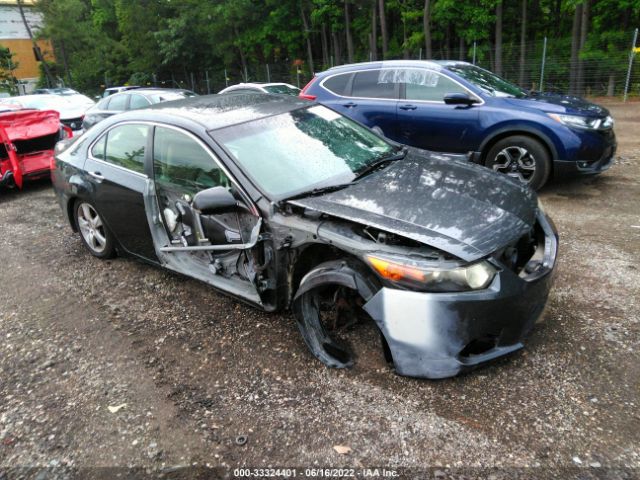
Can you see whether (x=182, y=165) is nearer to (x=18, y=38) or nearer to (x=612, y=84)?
(x=612, y=84)

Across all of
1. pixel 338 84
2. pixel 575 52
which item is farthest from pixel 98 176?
pixel 575 52

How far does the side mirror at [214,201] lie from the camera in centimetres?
296

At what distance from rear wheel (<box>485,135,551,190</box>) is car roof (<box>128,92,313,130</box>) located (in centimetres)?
295

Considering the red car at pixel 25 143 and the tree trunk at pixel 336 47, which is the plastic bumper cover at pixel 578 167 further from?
the tree trunk at pixel 336 47

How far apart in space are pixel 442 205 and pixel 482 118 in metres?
3.58

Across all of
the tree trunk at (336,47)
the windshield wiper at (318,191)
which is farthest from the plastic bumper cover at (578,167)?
the tree trunk at (336,47)

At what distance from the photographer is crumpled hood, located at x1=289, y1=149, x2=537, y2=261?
2561 mm

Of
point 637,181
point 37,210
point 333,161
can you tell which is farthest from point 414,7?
point 333,161

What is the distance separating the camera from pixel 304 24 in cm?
2688

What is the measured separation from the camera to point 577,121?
555 cm

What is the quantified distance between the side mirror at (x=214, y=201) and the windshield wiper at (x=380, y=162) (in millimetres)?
914

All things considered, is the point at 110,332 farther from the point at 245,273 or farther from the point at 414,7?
the point at 414,7

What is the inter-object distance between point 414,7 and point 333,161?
22896 mm

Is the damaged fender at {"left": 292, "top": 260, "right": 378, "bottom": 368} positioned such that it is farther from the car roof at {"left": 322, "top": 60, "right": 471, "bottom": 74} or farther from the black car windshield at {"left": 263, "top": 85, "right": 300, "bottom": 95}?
the black car windshield at {"left": 263, "top": 85, "right": 300, "bottom": 95}
